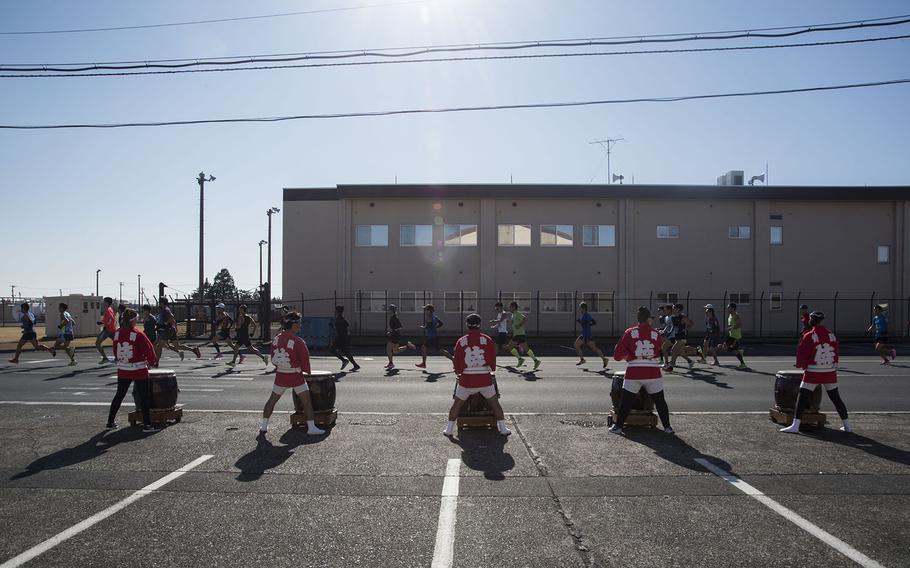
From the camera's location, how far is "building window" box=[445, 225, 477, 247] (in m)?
32.3

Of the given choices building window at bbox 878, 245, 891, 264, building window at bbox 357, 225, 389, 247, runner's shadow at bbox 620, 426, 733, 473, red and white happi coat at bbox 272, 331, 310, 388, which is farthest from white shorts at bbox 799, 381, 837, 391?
building window at bbox 878, 245, 891, 264

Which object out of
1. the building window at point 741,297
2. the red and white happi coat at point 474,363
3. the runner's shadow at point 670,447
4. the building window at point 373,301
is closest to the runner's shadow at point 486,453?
the red and white happi coat at point 474,363

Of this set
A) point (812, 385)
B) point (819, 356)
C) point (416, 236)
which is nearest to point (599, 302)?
point (416, 236)

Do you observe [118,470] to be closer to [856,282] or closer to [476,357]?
[476,357]

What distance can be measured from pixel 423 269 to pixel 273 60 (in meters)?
20.6

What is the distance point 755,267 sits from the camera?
32469 millimetres

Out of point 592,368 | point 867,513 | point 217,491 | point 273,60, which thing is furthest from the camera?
point 592,368

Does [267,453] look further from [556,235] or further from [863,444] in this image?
[556,235]

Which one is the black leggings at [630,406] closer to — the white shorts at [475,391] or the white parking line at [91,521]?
the white shorts at [475,391]

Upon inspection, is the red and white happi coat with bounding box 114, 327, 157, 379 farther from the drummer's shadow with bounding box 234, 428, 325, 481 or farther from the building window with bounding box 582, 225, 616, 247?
the building window with bounding box 582, 225, 616, 247

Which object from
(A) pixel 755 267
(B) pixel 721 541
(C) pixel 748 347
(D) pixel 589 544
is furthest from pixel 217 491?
(A) pixel 755 267

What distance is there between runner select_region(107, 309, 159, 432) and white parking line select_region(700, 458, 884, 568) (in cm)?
726

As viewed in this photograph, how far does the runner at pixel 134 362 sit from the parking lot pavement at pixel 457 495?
36cm

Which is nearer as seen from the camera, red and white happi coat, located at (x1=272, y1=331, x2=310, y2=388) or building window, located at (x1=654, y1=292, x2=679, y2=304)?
red and white happi coat, located at (x1=272, y1=331, x2=310, y2=388)
